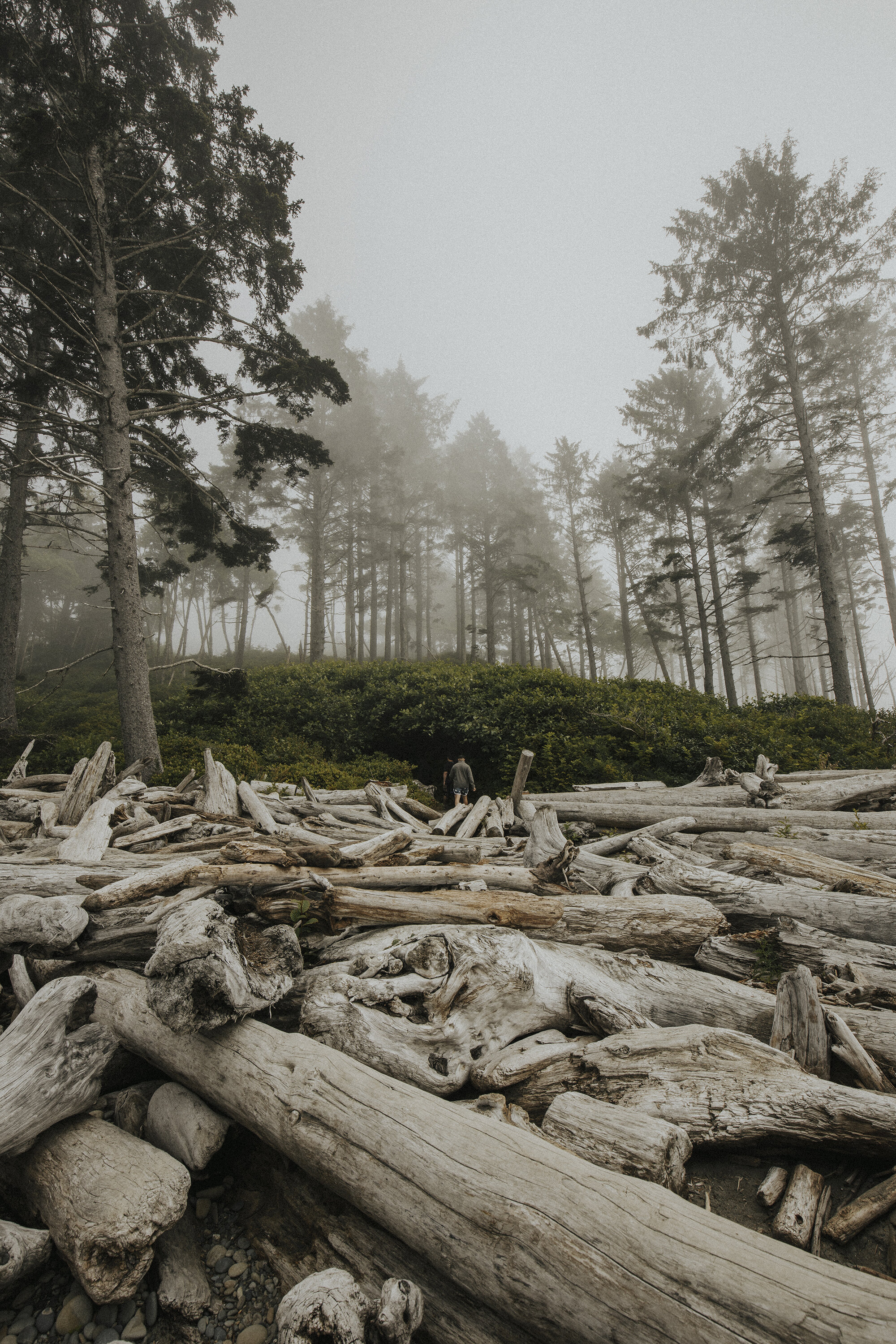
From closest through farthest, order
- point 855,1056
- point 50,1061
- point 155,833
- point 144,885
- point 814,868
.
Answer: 1. point 50,1061
2. point 855,1056
3. point 144,885
4. point 814,868
5. point 155,833

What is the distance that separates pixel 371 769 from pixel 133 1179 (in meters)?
8.91

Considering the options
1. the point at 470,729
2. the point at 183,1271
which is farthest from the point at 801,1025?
the point at 470,729

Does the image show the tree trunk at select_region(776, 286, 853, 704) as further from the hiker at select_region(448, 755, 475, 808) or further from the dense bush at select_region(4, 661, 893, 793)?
the hiker at select_region(448, 755, 475, 808)

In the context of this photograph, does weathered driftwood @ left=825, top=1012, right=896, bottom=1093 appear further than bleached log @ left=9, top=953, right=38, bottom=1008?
No

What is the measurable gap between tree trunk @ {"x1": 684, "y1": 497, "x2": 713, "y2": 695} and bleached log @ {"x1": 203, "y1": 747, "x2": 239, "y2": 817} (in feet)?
56.9

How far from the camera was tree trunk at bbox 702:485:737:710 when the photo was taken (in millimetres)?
19781

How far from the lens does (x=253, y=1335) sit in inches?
79.9

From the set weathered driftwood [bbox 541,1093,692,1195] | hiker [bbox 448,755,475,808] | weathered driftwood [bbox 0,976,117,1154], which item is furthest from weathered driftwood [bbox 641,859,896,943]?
hiker [bbox 448,755,475,808]

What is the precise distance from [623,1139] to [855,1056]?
1.44m

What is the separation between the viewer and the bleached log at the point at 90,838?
4781mm

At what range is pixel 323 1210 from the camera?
2.40 meters

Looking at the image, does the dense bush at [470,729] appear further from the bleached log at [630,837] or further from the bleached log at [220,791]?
the bleached log at [630,837]

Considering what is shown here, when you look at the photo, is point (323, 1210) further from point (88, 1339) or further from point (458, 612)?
point (458, 612)

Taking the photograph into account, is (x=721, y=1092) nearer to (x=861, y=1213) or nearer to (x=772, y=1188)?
(x=772, y=1188)
